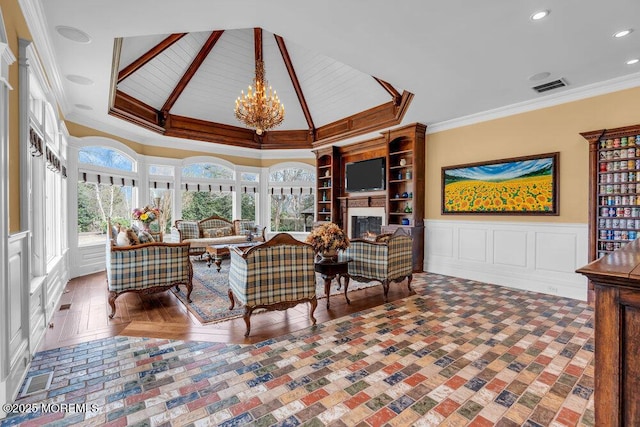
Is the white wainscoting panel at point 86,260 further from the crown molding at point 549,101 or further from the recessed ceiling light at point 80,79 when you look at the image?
the crown molding at point 549,101

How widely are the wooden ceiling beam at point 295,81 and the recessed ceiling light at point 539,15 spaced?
4290mm

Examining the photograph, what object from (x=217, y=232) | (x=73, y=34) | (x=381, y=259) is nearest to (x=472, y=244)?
(x=381, y=259)

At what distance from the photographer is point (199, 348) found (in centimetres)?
276

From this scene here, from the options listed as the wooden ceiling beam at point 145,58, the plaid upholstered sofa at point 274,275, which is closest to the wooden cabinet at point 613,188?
the plaid upholstered sofa at point 274,275

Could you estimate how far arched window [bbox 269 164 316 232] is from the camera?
351 inches

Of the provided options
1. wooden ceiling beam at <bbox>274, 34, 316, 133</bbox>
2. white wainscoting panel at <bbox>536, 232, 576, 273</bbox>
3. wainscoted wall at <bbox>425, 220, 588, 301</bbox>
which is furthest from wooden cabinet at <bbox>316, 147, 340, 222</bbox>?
white wainscoting panel at <bbox>536, 232, 576, 273</bbox>

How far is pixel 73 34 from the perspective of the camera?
3059mm

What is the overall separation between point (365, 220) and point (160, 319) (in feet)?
16.6

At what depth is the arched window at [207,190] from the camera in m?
7.98

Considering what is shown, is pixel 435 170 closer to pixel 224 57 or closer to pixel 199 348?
pixel 224 57

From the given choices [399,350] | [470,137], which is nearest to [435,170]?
[470,137]

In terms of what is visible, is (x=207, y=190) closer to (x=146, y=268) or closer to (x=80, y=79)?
(x=80, y=79)

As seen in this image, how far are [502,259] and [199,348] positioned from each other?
4.84m

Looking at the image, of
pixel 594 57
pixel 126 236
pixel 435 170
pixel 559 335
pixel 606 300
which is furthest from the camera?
pixel 435 170
